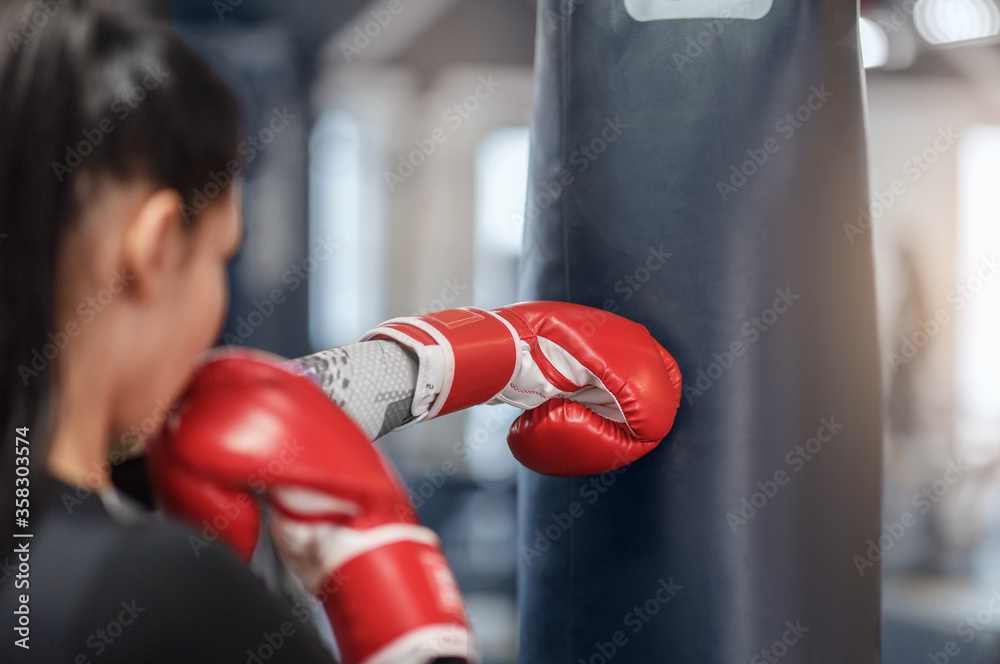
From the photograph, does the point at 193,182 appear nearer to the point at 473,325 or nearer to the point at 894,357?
the point at 473,325

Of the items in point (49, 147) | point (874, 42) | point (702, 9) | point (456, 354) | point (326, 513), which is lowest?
point (326, 513)

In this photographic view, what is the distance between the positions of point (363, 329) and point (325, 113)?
→ 85 centimetres

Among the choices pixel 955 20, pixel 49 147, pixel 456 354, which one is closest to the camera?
pixel 49 147

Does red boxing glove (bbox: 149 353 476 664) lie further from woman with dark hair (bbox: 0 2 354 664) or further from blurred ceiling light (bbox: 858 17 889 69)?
blurred ceiling light (bbox: 858 17 889 69)

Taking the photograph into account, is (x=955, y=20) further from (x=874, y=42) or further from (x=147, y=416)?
(x=147, y=416)

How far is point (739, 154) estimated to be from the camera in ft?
2.48

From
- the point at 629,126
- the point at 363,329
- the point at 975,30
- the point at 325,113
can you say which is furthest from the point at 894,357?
the point at 629,126

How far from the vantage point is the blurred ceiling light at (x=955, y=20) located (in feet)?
10.2

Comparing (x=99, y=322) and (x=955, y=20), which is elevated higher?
(x=955, y=20)

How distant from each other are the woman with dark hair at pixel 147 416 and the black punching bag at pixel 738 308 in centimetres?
36

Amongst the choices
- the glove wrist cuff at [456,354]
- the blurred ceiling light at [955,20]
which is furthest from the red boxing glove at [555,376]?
the blurred ceiling light at [955,20]

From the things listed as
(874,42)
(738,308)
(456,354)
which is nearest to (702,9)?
(738,308)

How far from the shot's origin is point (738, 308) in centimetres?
76

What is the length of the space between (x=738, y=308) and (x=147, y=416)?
0.54 m
